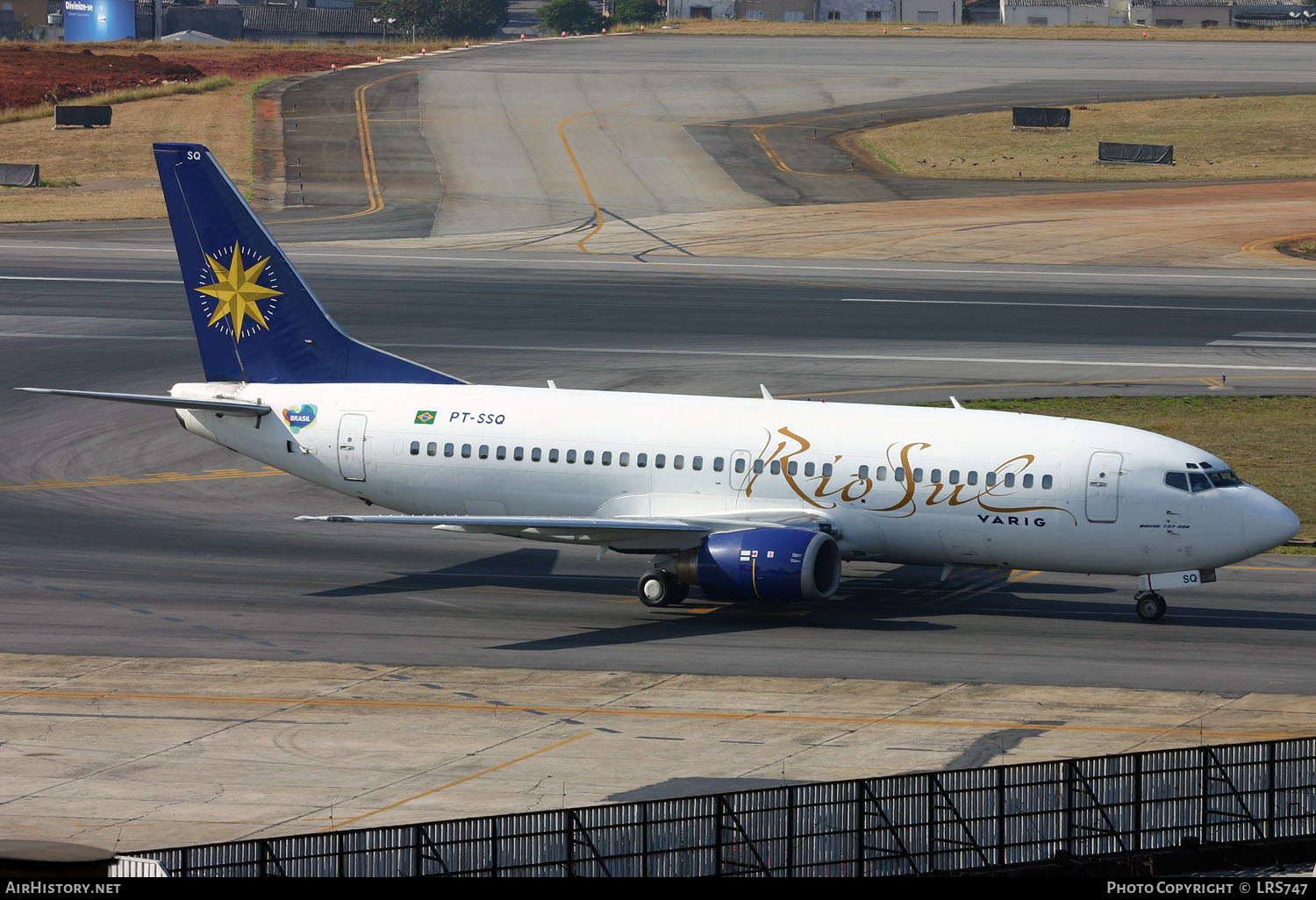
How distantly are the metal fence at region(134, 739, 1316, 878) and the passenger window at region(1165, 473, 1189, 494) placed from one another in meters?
13.1

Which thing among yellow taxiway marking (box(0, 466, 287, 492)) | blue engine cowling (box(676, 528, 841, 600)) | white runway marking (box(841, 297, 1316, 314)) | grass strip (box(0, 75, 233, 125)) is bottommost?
yellow taxiway marking (box(0, 466, 287, 492))

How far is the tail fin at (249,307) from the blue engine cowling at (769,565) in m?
10.3

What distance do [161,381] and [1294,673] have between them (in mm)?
43863

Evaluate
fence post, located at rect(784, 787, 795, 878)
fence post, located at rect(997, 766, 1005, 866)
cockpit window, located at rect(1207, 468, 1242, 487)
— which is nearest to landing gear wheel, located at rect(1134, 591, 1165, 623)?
cockpit window, located at rect(1207, 468, 1242, 487)

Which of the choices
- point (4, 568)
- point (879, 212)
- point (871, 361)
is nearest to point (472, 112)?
point (879, 212)

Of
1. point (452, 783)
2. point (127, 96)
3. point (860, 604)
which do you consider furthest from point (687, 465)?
point (127, 96)

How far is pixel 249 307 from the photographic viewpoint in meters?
46.4

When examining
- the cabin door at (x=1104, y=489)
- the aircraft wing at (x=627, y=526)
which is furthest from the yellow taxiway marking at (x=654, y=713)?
the cabin door at (x=1104, y=489)

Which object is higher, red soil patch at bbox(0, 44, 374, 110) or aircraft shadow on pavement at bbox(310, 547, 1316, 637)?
red soil patch at bbox(0, 44, 374, 110)

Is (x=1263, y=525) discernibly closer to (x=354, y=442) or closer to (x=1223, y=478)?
(x=1223, y=478)

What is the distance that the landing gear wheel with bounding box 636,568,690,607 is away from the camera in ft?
136

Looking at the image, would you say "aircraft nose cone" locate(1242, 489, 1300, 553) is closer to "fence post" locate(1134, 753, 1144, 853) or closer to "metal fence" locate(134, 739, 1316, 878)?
"metal fence" locate(134, 739, 1316, 878)

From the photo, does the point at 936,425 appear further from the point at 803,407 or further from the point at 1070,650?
the point at 1070,650

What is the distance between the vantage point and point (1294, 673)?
3597 cm
